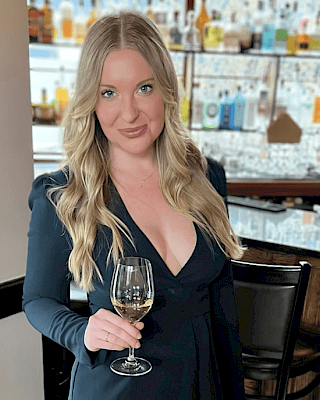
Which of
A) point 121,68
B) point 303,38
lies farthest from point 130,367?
point 303,38

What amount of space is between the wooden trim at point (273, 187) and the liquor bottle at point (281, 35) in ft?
3.68

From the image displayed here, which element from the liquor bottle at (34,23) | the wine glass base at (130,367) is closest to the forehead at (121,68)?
the wine glass base at (130,367)

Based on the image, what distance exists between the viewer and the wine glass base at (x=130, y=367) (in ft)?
4.16

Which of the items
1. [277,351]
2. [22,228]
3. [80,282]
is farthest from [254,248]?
[80,282]

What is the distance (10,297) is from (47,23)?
112 inches

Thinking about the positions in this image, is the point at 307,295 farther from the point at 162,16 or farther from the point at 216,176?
the point at 162,16

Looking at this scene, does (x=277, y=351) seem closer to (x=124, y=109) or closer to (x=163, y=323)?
(x=163, y=323)

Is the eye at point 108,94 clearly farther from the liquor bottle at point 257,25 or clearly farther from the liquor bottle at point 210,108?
the liquor bottle at point 257,25

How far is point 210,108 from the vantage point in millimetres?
4496

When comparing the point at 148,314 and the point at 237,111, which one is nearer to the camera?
the point at 148,314

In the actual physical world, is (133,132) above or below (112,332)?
above

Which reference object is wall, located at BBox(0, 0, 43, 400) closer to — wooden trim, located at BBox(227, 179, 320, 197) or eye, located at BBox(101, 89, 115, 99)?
eye, located at BBox(101, 89, 115, 99)

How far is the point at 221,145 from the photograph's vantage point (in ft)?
15.0

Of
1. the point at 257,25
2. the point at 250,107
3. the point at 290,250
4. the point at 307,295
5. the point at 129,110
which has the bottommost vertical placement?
the point at 307,295
